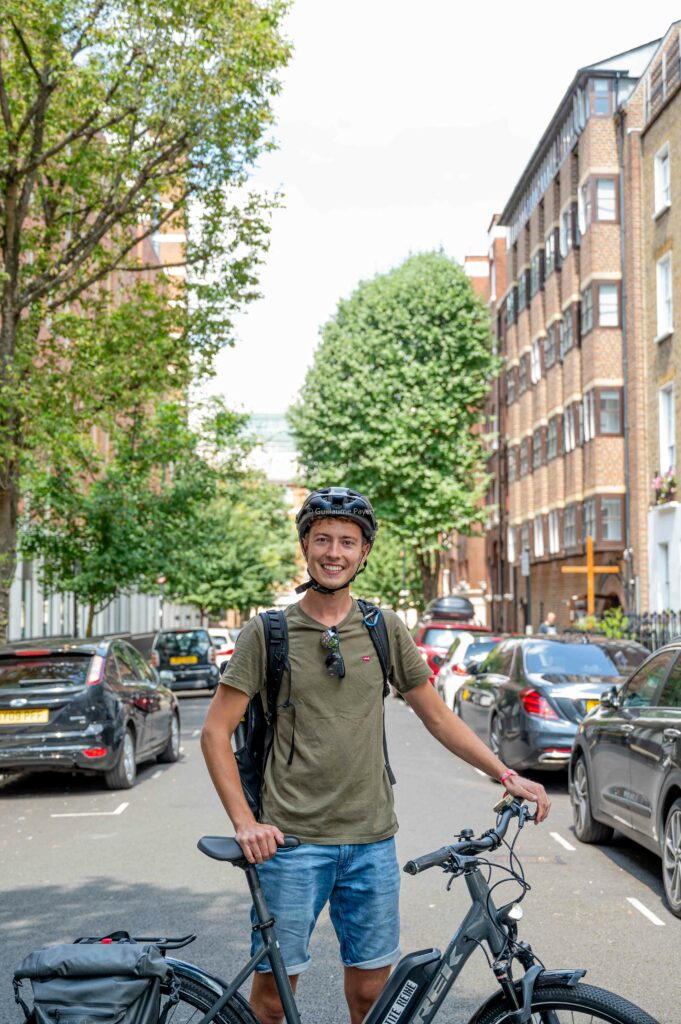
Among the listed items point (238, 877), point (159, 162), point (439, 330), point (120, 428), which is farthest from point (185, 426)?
point (238, 877)

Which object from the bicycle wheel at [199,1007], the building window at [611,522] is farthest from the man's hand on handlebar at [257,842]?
the building window at [611,522]

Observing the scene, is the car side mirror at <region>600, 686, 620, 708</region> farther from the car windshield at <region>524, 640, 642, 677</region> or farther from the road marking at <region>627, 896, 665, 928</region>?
the car windshield at <region>524, 640, 642, 677</region>

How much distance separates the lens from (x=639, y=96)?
37281 millimetres

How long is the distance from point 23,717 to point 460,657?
1070 cm

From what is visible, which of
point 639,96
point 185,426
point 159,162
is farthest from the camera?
point 639,96

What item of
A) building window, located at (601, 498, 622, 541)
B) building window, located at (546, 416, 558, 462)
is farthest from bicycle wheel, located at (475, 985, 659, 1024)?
building window, located at (546, 416, 558, 462)

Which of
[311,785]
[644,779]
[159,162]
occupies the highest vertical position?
[159,162]

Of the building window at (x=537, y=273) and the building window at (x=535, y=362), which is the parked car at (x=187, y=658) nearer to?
the building window at (x=535, y=362)

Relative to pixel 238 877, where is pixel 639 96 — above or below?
above

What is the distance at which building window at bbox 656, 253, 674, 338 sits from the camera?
1238 inches

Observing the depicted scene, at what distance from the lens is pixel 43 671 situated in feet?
43.7

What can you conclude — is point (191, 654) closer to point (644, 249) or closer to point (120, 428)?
point (120, 428)

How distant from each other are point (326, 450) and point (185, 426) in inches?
562

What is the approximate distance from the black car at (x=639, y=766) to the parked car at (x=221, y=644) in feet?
81.1
